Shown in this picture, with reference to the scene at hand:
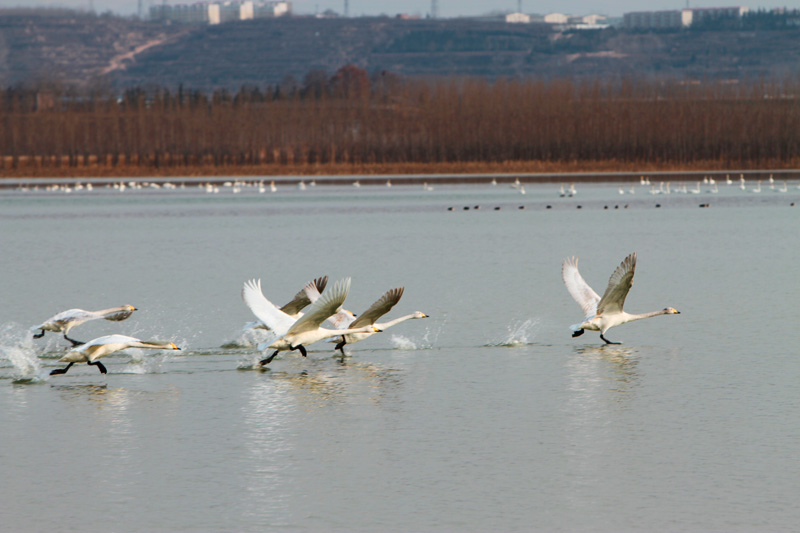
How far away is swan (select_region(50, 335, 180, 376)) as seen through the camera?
12609 millimetres

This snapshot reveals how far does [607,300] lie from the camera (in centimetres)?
1445

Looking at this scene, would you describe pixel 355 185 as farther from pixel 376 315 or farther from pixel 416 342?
pixel 376 315

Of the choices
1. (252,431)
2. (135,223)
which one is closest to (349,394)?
(252,431)

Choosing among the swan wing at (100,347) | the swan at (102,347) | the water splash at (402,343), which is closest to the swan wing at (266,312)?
the swan at (102,347)

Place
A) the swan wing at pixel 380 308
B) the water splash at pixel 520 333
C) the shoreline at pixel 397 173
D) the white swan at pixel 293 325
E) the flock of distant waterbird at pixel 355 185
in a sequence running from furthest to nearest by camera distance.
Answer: the shoreline at pixel 397 173, the flock of distant waterbird at pixel 355 185, the water splash at pixel 520 333, the white swan at pixel 293 325, the swan wing at pixel 380 308

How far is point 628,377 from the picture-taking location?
13.2m

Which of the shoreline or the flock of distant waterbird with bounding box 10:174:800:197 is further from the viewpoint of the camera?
the shoreline

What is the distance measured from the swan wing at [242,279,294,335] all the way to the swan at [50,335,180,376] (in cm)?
129

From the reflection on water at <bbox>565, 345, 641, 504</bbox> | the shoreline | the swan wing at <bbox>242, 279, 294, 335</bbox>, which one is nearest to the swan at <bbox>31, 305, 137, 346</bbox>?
the swan wing at <bbox>242, 279, 294, 335</bbox>

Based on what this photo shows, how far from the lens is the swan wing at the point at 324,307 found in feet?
40.0

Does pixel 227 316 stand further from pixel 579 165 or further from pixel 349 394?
pixel 579 165

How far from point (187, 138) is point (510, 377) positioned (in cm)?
5695

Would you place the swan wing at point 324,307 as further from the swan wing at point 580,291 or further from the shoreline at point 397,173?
the shoreline at point 397,173

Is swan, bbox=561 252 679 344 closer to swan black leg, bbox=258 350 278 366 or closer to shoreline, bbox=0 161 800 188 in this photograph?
swan black leg, bbox=258 350 278 366
